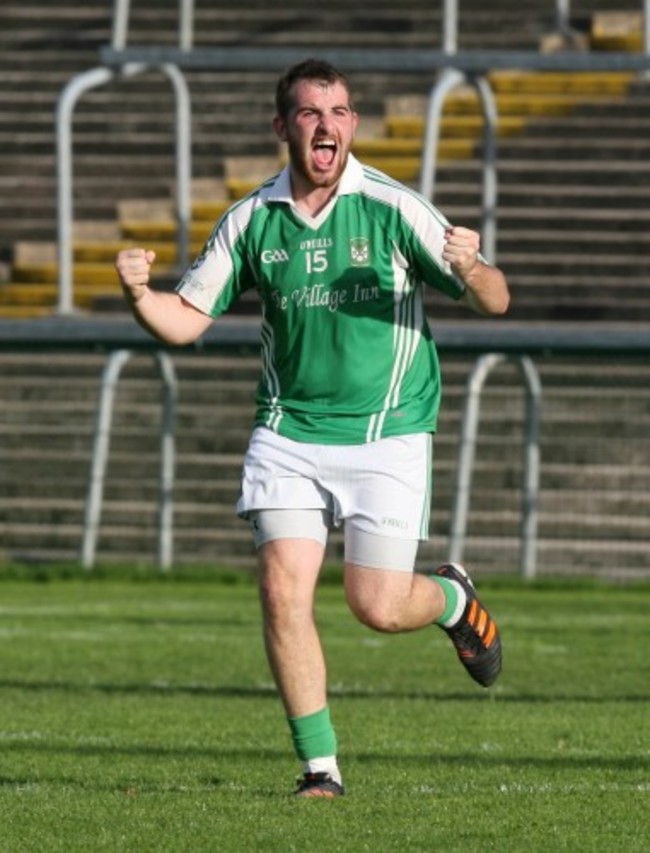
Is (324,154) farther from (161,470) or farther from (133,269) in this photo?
(161,470)

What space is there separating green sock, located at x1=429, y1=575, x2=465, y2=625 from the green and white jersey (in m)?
0.76

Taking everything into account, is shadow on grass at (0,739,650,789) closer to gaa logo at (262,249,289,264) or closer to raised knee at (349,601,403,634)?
raised knee at (349,601,403,634)

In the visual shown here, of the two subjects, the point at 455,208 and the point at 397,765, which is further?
the point at 455,208

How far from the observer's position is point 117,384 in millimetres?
18656

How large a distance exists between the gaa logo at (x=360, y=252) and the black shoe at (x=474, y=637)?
1303 mm

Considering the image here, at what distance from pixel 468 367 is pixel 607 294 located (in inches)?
52.3

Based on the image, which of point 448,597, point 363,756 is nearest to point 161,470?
point 363,756

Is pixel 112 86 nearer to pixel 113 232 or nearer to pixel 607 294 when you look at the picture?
pixel 113 232

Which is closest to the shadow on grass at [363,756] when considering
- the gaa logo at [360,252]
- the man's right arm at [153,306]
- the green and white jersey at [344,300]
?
the green and white jersey at [344,300]

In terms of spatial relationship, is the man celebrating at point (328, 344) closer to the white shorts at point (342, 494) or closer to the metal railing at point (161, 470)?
the white shorts at point (342, 494)

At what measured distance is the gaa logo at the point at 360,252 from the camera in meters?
8.24

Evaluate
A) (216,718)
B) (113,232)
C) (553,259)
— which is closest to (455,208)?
(553,259)

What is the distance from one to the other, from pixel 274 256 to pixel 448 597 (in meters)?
1.30

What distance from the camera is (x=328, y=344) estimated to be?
325 inches
